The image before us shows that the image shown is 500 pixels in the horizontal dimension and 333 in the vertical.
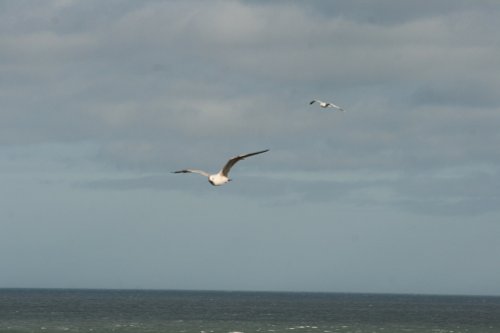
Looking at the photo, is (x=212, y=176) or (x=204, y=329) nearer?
(x=212, y=176)

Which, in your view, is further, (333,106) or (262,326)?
(262,326)

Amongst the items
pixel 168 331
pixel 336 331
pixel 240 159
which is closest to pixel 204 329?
pixel 168 331

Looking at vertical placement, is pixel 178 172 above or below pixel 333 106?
below

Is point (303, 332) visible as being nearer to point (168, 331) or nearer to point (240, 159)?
point (168, 331)

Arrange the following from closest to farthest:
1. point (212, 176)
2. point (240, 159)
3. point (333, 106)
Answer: point (240, 159) → point (212, 176) → point (333, 106)

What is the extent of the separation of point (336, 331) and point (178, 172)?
6745 centimetres

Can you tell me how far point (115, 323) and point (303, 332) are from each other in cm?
2289

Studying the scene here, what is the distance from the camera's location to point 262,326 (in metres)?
104

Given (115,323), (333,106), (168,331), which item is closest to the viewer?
(333,106)

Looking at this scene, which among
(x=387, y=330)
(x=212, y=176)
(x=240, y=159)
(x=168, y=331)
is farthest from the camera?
(x=387, y=330)

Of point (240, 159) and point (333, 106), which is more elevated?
point (333, 106)

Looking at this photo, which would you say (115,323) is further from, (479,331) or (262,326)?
(479,331)

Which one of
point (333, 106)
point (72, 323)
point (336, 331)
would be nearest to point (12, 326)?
point (72, 323)

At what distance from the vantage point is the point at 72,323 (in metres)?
107
